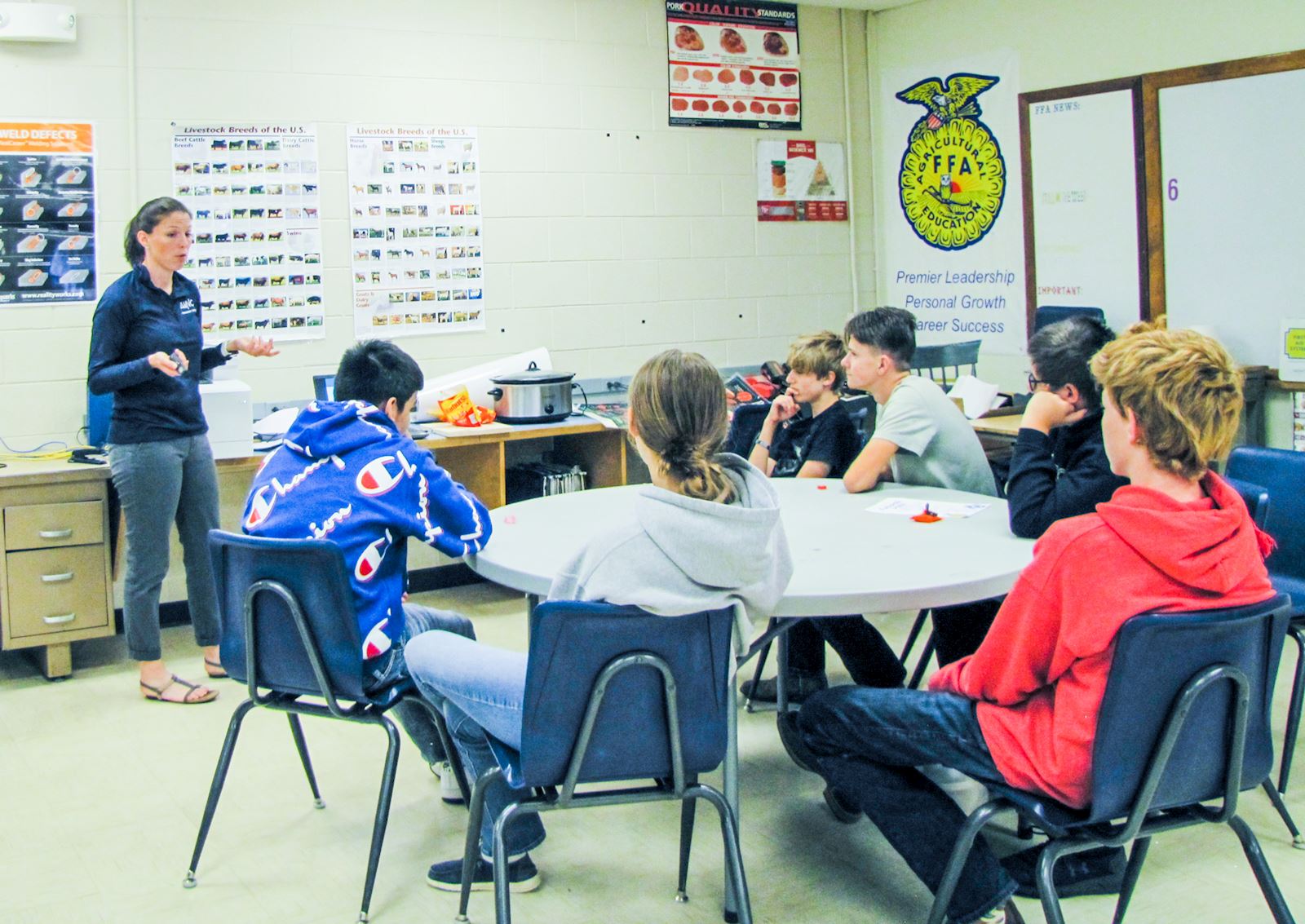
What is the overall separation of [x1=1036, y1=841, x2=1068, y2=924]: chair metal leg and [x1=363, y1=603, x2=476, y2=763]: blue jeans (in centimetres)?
114

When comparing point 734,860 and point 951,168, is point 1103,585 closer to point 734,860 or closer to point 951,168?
point 734,860

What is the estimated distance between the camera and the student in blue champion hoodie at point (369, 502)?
8.25ft

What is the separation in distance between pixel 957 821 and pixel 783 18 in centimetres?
460

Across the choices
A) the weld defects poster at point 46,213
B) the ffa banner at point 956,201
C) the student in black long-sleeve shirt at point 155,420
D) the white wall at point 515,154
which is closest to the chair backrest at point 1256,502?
the student in black long-sleeve shirt at point 155,420

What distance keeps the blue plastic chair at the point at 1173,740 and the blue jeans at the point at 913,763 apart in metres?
0.12

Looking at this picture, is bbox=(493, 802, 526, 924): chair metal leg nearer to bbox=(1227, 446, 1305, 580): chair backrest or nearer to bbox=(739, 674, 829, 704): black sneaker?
bbox=(739, 674, 829, 704): black sneaker

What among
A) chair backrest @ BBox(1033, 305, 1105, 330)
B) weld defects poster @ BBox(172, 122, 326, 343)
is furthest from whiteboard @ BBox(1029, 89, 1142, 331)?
weld defects poster @ BBox(172, 122, 326, 343)

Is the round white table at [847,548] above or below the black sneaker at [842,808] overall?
above

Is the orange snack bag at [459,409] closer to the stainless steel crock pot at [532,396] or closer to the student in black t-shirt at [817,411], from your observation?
the stainless steel crock pot at [532,396]

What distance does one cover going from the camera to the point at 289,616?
8.04 feet

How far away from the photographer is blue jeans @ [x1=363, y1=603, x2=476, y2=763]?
2.53 meters

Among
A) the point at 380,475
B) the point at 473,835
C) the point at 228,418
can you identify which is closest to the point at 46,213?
the point at 228,418

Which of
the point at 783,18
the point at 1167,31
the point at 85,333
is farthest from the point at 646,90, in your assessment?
the point at 85,333

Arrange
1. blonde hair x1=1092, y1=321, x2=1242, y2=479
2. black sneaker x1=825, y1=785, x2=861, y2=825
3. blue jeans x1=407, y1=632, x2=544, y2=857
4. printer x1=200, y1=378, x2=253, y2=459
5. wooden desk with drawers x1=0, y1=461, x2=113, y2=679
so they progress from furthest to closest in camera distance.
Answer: printer x1=200, y1=378, x2=253, y2=459 < wooden desk with drawers x1=0, y1=461, x2=113, y2=679 < black sneaker x1=825, y1=785, x2=861, y2=825 < blue jeans x1=407, y1=632, x2=544, y2=857 < blonde hair x1=1092, y1=321, x2=1242, y2=479
